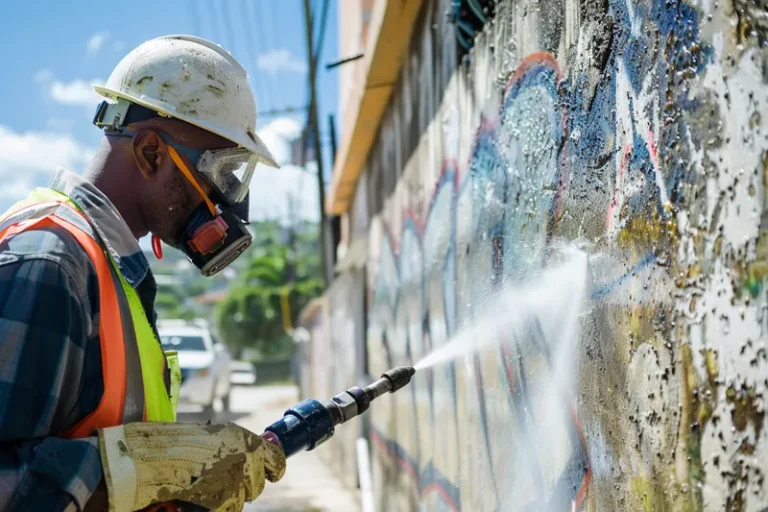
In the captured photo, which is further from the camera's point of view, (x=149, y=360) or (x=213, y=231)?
(x=213, y=231)

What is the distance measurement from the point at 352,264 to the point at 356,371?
3.90 feet

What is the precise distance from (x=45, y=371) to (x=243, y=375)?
118 feet

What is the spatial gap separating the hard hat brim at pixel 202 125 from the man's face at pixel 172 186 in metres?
0.03

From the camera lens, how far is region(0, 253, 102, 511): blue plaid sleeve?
175 cm

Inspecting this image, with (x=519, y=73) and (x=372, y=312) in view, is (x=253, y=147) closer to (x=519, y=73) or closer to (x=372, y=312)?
(x=519, y=73)

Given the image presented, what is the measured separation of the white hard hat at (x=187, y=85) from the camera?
2.32 m

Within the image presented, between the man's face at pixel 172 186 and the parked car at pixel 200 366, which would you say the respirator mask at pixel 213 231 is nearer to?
the man's face at pixel 172 186

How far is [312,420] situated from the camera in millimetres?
2336

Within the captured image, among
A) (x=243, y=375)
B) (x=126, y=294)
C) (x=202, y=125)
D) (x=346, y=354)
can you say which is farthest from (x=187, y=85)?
(x=243, y=375)

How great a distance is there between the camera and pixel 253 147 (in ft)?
8.06

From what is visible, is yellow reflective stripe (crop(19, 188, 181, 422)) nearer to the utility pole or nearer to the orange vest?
the orange vest

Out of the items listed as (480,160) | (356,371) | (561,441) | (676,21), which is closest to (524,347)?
(561,441)

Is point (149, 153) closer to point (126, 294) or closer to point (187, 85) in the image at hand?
point (187, 85)

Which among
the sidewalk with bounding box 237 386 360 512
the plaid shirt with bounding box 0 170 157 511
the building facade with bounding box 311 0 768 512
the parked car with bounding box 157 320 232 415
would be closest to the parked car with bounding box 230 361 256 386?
the parked car with bounding box 157 320 232 415
